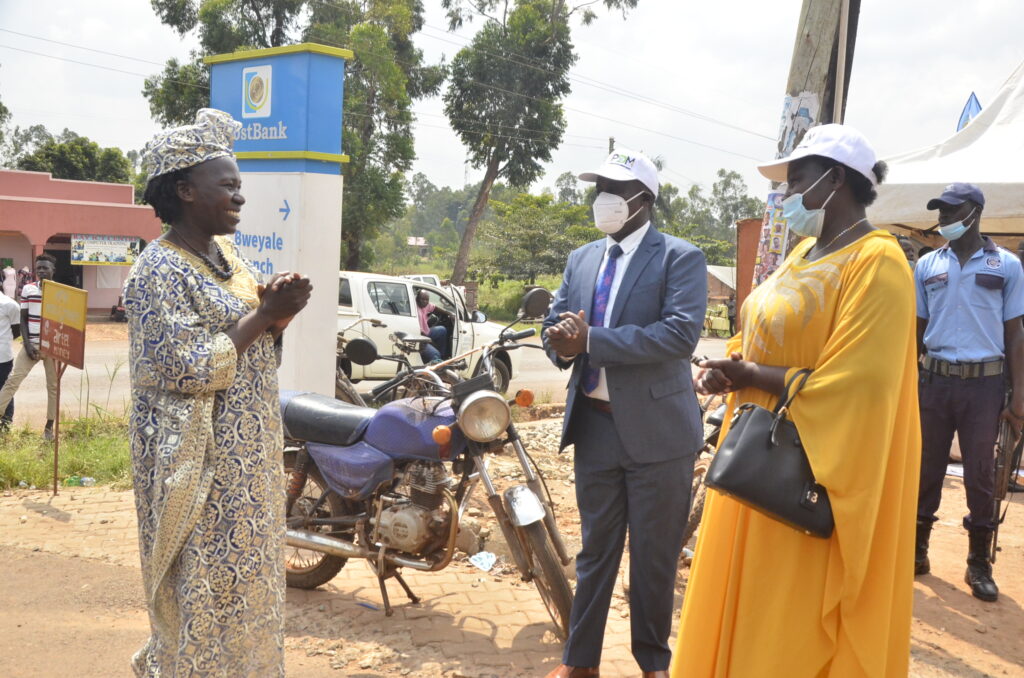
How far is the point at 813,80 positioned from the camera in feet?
15.7

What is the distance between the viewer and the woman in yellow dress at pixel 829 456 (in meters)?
2.36

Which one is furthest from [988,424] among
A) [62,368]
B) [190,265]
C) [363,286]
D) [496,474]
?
[363,286]

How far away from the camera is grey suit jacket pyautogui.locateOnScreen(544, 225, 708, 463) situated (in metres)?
3.29

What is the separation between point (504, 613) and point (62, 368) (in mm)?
4250

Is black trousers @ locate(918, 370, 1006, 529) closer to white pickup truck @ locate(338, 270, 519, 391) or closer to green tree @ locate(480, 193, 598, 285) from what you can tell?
white pickup truck @ locate(338, 270, 519, 391)

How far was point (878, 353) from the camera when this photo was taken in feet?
7.73

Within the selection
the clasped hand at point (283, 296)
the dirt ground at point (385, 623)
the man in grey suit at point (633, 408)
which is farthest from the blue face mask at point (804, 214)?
the dirt ground at point (385, 623)

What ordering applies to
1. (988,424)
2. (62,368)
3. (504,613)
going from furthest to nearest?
(62,368) → (988,424) → (504,613)

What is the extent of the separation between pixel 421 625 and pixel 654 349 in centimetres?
188

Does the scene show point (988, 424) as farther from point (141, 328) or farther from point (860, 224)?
point (141, 328)

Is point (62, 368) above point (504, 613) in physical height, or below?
above

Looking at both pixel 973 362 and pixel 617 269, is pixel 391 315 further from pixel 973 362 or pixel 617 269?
pixel 617 269

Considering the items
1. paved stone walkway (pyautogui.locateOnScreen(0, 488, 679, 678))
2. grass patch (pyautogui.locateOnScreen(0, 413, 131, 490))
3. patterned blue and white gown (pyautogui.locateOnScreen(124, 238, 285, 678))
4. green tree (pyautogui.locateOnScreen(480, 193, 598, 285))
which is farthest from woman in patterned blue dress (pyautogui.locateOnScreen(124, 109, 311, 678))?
green tree (pyautogui.locateOnScreen(480, 193, 598, 285))

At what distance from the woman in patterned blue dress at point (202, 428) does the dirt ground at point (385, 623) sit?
46.7 inches
